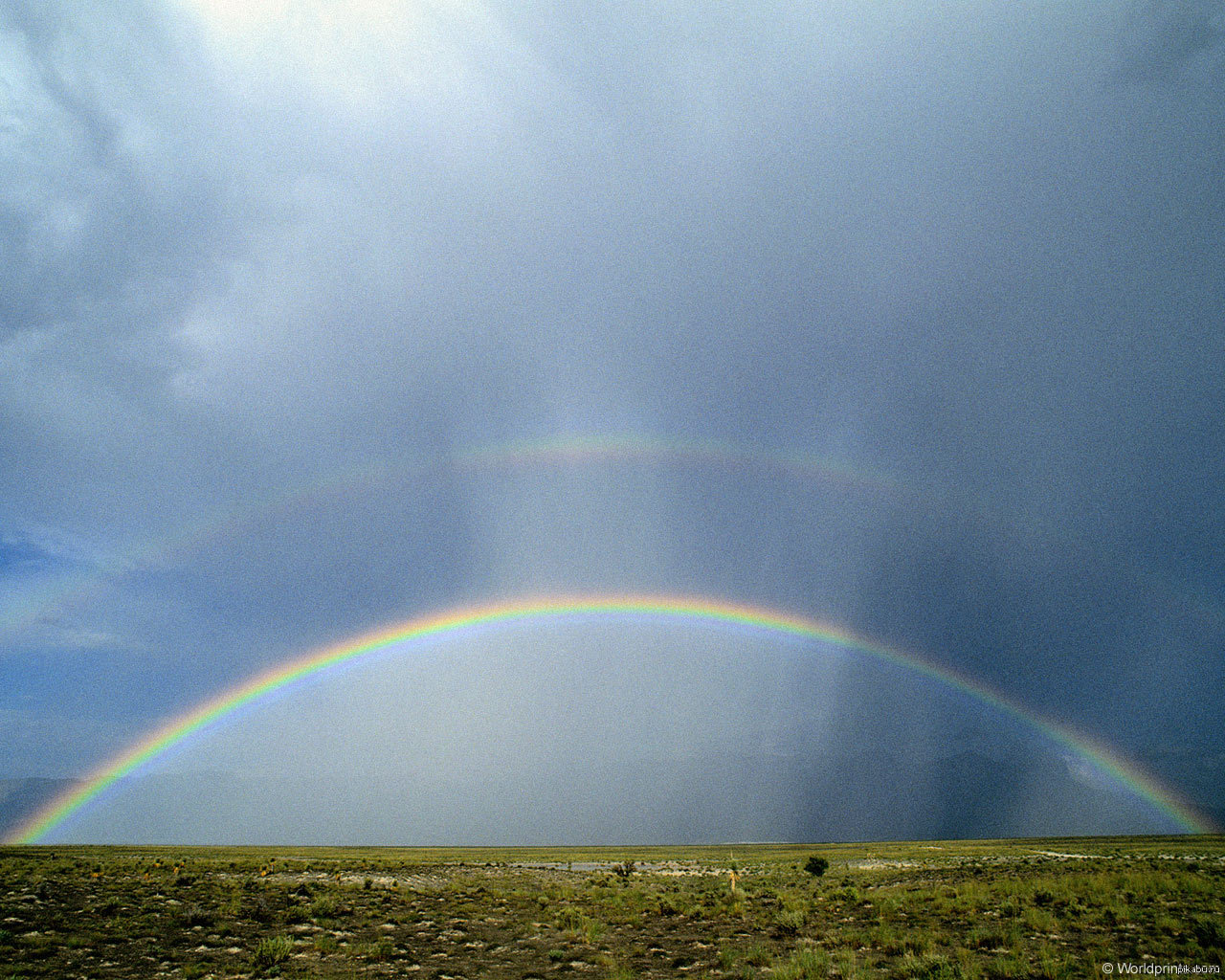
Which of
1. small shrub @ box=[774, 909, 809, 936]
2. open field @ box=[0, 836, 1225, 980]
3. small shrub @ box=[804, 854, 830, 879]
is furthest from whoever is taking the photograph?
small shrub @ box=[804, 854, 830, 879]

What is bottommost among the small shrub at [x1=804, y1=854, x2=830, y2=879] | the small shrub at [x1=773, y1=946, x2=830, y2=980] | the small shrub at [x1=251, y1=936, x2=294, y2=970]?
the small shrub at [x1=804, y1=854, x2=830, y2=879]

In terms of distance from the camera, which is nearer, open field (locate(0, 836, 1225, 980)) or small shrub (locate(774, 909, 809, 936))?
open field (locate(0, 836, 1225, 980))

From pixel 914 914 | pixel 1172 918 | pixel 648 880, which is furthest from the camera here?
pixel 648 880

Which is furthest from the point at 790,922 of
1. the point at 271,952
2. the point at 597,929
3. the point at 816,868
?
the point at 816,868

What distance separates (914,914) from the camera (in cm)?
2334

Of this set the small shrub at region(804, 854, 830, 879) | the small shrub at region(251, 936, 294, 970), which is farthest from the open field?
the small shrub at region(804, 854, 830, 879)

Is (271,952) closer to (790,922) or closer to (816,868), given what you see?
(790,922)

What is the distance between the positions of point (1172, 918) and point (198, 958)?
28.8 meters

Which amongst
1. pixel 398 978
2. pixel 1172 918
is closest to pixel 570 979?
pixel 398 978

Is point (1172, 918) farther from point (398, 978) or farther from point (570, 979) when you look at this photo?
point (398, 978)

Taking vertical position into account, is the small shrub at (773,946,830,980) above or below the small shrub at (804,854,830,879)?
above

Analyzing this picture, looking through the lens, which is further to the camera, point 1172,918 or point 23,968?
point 1172,918

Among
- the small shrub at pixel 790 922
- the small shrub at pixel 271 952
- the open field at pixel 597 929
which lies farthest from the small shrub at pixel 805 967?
the small shrub at pixel 271 952

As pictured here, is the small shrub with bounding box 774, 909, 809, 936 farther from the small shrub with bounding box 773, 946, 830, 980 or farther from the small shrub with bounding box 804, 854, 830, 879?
the small shrub with bounding box 804, 854, 830, 879
